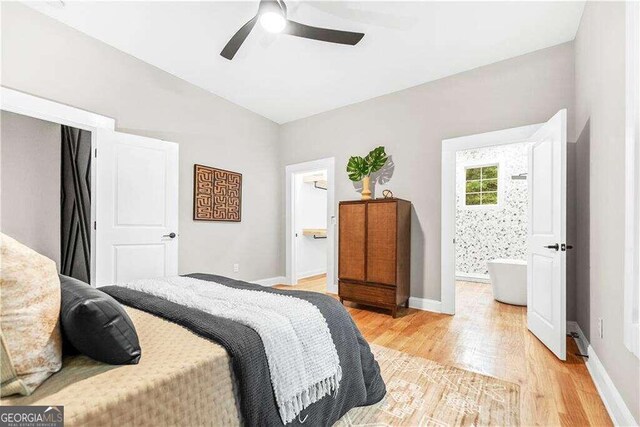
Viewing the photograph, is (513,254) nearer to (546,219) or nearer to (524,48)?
(546,219)

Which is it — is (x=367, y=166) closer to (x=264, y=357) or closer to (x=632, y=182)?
(x=632, y=182)

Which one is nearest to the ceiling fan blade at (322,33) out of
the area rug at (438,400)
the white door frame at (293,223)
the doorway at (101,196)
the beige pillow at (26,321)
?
the doorway at (101,196)

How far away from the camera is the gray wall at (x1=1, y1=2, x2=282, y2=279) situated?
247 centimetres

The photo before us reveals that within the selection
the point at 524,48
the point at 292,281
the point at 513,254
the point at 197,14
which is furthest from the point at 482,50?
the point at 292,281

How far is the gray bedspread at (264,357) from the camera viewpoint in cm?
104

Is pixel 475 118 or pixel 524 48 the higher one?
pixel 524 48

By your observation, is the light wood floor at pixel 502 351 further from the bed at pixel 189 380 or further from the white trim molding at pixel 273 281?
the white trim molding at pixel 273 281

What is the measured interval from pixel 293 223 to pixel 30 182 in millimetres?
3288

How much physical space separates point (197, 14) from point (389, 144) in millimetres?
2556

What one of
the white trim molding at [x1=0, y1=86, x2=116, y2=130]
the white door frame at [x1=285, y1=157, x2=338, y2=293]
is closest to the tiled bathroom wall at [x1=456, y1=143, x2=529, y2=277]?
the white door frame at [x1=285, y1=157, x2=338, y2=293]

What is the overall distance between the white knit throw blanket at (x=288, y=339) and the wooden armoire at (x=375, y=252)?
A: 197 centimetres

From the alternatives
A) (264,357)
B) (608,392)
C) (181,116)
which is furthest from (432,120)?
(264,357)

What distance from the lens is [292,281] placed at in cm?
486

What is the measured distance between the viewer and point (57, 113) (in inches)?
101
